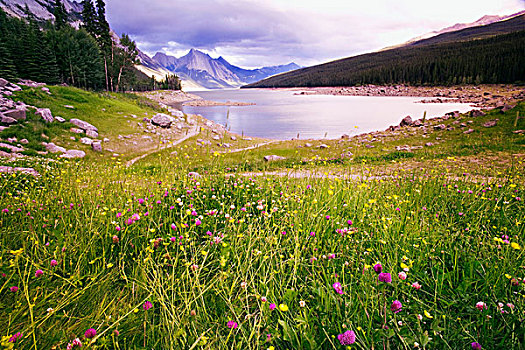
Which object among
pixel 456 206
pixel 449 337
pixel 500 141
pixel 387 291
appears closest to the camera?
pixel 449 337

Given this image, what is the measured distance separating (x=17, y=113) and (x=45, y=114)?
1.98 metres

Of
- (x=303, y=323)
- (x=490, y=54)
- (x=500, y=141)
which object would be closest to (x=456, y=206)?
(x=303, y=323)

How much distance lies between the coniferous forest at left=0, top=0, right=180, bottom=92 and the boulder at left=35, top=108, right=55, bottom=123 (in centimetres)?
3235

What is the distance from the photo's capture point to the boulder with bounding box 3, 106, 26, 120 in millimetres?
16188

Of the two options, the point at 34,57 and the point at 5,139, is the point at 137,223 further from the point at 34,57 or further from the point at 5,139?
the point at 34,57

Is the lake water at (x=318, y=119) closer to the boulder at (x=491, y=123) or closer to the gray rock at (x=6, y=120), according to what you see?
the boulder at (x=491, y=123)

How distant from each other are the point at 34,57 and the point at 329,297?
61.2m

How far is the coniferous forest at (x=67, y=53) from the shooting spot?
43.8m

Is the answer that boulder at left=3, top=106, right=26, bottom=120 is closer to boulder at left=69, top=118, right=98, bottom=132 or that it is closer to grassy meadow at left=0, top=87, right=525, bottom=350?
boulder at left=69, top=118, right=98, bottom=132

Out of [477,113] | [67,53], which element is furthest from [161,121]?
[67,53]

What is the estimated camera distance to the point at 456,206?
514cm

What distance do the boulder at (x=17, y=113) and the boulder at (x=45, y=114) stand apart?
111 centimetres

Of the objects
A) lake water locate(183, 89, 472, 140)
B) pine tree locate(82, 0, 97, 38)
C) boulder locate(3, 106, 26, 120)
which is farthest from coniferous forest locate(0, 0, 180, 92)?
boulder locate(3, 106, 26, 120)

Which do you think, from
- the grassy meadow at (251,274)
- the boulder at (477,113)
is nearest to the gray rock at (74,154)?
the grassy meadow at (251,274)
